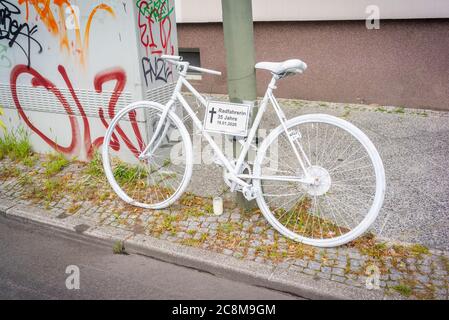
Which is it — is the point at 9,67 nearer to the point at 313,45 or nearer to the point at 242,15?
the point at 242,15

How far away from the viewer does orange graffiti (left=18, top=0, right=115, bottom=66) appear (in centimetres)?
479

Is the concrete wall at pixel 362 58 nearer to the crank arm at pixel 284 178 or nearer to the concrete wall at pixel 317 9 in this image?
the concrete wall at pixel 317 9

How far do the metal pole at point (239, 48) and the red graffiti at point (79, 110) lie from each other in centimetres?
129

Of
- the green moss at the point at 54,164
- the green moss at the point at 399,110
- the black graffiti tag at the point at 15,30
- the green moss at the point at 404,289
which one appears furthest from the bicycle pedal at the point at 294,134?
the green moss at the point at 399,110

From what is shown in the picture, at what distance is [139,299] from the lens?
3199mm

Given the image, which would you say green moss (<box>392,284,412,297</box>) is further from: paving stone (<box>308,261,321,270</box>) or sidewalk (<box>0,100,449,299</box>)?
paving stone (<box>308,261,321,270</box>)

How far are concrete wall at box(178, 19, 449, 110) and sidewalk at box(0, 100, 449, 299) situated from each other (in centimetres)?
107

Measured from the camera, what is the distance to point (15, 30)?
5219 millimetres

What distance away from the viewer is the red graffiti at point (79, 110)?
4812 millimetres
